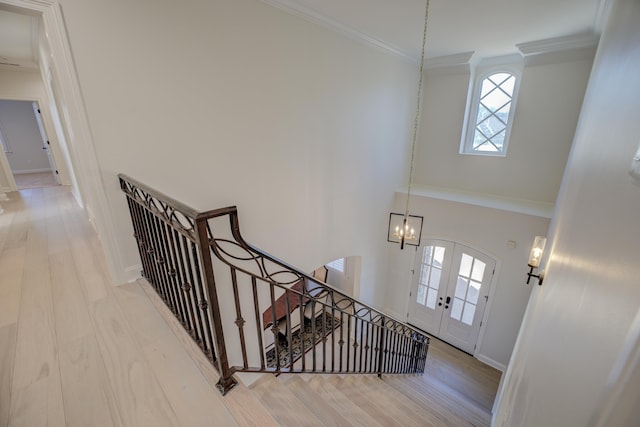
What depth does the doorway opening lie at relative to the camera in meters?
7.92

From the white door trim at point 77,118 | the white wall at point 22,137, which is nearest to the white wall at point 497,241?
the white door trim at point 77,118

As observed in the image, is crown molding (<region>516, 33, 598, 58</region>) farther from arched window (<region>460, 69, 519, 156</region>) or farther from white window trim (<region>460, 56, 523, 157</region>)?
arched window (<region>460, 69, 519, 156</region>)

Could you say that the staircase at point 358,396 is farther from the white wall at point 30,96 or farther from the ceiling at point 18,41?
the white wall at point 30,96

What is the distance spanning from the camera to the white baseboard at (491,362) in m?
4.62

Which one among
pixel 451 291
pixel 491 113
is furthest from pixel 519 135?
pixel 451 291

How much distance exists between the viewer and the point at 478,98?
4.75 meters

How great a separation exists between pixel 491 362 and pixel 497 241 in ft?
7.61

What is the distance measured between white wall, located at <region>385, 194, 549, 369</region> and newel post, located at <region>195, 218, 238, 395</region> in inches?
180

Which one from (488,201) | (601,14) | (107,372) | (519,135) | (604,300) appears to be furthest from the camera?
(488,201)

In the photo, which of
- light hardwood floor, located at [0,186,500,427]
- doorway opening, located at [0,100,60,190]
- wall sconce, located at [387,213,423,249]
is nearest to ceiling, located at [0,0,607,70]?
wall sconce, located at [387,213,423,249]

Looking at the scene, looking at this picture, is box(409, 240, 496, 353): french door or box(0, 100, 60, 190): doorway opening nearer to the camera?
box(409, 240, 496, 353): french door

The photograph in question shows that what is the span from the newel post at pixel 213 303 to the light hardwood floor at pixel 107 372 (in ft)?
0.20

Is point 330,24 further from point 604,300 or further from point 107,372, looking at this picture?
point 107,372

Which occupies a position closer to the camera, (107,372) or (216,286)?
(107,372)
